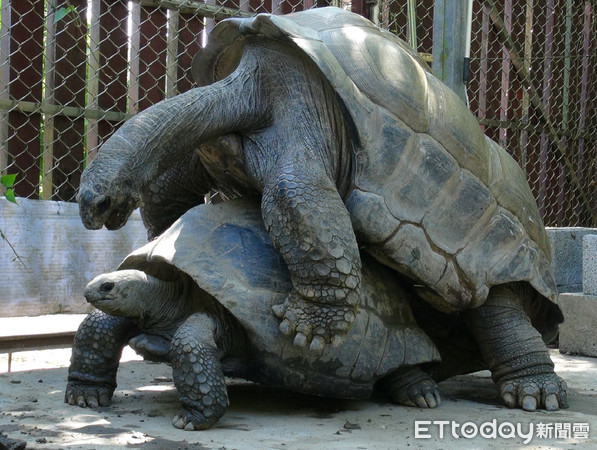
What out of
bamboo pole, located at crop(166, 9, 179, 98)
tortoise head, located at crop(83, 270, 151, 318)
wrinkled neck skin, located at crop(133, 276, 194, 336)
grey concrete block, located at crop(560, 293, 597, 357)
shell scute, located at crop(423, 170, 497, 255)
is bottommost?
grey concrete block, located at crop(560, 293, 597, 357)

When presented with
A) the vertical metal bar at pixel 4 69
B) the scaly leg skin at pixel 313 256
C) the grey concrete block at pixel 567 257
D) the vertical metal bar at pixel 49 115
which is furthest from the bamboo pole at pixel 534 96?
the scaly leg skin at pixel 313 256

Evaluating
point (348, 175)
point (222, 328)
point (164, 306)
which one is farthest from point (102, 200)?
point (348, 175)

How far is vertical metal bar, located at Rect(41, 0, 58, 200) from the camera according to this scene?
6.42 metres

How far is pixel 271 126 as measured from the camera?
4730 millimetres

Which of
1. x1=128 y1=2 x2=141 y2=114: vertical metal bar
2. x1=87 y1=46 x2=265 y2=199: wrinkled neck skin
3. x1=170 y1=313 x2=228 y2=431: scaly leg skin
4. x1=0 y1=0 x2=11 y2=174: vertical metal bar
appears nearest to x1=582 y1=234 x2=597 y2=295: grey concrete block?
x1=87 y1=46 x2=265 y2=199: wrinkled neck skin

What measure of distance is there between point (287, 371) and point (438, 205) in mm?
1182

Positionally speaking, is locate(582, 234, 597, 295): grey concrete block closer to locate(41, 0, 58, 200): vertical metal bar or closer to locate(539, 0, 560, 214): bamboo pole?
locate(539, 0, 560, 214): bamboo pole

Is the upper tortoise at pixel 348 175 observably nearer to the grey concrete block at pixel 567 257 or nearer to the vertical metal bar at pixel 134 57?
the vertical metal bar at pixel 134 57

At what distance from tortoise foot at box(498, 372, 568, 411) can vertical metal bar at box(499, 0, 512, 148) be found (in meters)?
4.67

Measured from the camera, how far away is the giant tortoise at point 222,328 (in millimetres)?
4164

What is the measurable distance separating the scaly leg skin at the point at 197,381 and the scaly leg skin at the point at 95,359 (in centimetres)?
57

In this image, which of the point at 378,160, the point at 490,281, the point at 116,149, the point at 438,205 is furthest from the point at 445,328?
the point at 116,149

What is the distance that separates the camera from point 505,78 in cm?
955

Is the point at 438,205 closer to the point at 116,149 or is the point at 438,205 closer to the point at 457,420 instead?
the point at 457,420
